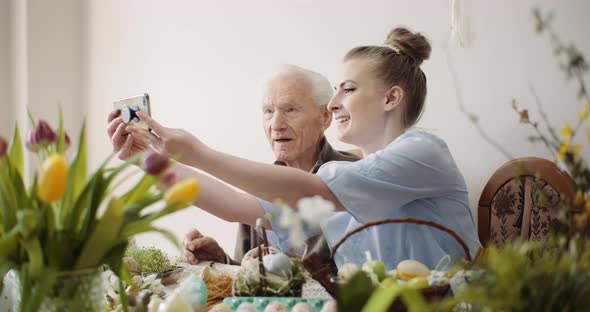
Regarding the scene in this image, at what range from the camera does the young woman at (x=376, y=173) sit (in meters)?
1.39

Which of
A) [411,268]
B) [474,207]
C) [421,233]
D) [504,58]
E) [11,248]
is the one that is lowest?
[474,207]

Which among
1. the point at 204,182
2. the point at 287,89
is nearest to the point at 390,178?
the point at 204,182

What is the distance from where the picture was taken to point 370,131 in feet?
5.53

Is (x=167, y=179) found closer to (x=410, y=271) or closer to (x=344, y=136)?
(x=410, y=271)

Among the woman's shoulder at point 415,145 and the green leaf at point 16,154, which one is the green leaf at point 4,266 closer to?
the green leaf at point 16,154

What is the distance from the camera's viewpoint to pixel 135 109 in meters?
1.44

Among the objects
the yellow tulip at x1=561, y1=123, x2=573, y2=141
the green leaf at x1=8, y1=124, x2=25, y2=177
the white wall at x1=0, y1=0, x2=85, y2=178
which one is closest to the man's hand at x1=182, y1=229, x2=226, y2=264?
the green leaf at x1=8, y1=124, x2=25, y2=177

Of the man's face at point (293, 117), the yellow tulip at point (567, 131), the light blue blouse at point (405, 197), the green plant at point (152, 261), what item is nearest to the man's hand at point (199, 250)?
the green plant at point (152, 261)

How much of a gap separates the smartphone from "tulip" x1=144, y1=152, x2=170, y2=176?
2.35 feet

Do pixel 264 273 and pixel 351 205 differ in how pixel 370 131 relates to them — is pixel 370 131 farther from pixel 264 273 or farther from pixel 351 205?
pixel 264 273

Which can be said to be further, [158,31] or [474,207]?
[158,31]

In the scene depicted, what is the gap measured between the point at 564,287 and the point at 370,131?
1.15 meters

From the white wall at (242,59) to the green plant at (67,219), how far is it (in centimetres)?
161

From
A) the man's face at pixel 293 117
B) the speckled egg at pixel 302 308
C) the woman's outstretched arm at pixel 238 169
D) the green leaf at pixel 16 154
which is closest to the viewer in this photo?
the green leaf at pixel 16 154
